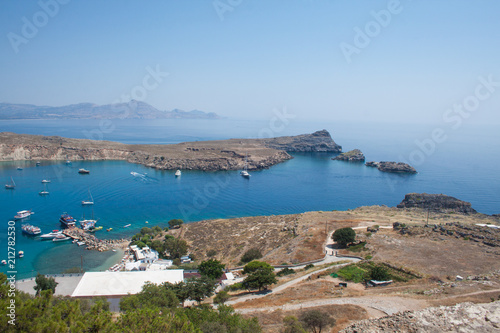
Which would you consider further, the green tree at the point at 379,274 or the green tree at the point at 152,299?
the green tree at the point at 379,274

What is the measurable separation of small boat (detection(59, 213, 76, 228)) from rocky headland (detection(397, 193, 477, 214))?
59610mm

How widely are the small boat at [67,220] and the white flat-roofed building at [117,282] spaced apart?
951 inches

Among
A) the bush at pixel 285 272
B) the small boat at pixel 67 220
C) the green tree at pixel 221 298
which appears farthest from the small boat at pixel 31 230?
the bush at pixel 285 272

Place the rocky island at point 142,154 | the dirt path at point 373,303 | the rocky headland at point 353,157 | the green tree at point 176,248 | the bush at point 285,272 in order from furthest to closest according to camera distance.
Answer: the rocky headland at point 353,157 < the rocky island at point 142,154 < the green tree at point 176,248 < the bush at point 285,272 < the dirt path at point 373,303

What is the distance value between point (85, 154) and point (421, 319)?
105 m

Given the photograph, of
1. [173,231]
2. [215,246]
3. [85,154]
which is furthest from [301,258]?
[85,154]

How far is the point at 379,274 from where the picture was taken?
22.0m

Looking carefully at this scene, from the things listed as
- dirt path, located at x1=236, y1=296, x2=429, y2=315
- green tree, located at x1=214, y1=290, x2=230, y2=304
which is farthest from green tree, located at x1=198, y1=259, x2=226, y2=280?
dirt path, located at x1=236, y1=296, x2=429, y2=315

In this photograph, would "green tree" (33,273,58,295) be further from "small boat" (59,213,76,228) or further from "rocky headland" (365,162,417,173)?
"rocky headland" (365,162,417,173)

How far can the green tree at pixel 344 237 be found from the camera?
31.7m

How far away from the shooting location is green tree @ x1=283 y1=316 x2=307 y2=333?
1355 cm

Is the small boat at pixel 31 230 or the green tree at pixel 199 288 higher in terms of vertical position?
the green tree at pixel 199 288

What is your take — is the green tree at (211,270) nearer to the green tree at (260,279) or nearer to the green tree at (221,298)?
the green tree at (260,279)

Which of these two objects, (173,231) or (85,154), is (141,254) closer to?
(173,231)
